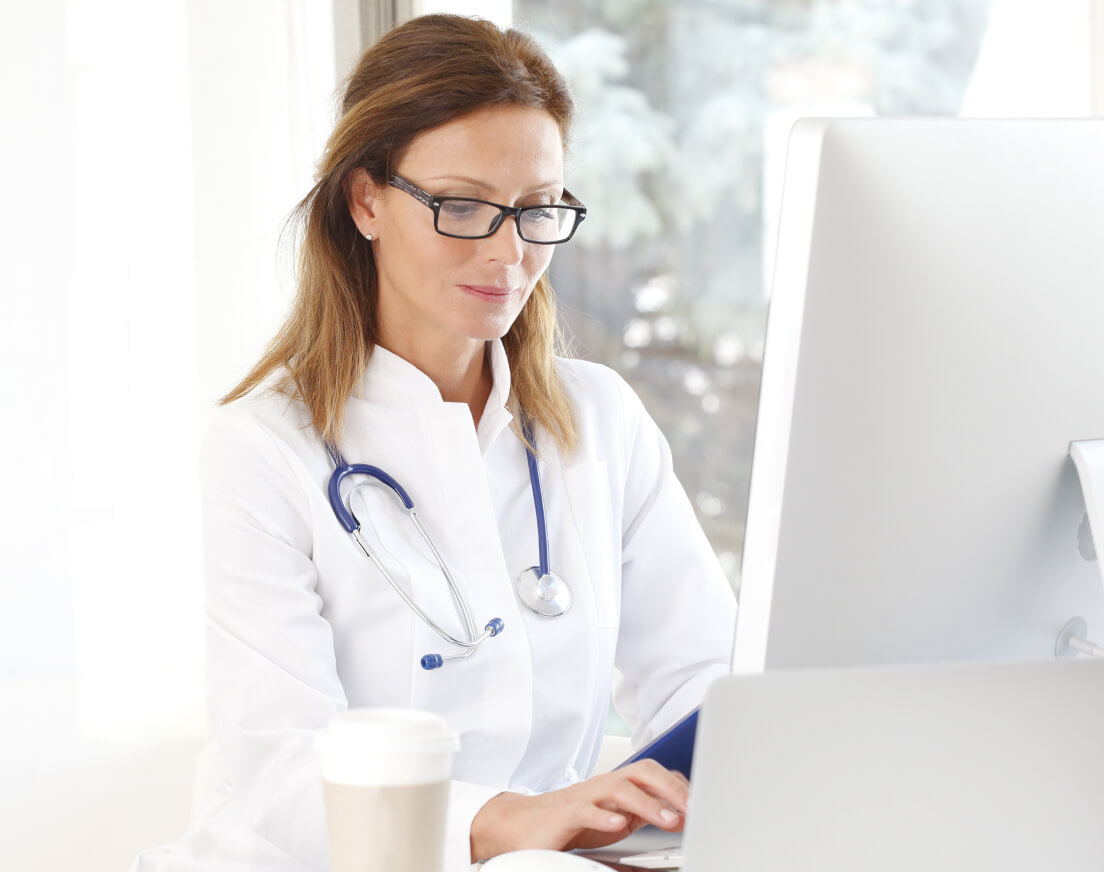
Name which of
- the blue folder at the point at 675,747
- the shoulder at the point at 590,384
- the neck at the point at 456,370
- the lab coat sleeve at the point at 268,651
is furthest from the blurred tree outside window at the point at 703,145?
the blue folder at the point at 675,747

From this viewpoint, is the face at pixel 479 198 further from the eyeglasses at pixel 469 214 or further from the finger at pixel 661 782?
the finger at pixel 661 782

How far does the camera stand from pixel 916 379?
668 mm

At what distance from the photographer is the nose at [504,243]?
1.36 m

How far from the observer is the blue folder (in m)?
0.97

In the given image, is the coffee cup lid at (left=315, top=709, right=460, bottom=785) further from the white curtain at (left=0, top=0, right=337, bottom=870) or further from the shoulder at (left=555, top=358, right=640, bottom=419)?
the white curtain at (left=0, top=0, right=337, bottom=870)

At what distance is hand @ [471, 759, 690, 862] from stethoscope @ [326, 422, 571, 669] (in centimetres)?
32

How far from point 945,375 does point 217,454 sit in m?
0.87

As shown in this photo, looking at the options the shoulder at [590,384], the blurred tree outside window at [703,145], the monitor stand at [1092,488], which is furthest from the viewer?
the blurred tree outside window at [703,145]

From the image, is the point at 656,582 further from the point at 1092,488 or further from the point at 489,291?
the point at 1092,488

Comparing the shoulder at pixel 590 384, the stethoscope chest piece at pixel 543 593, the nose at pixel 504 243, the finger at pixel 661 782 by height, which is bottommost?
the finger at pixel 661 782

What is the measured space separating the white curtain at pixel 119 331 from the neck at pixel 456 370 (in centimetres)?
89

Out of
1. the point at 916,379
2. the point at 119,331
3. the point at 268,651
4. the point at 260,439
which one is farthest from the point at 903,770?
the point at 119,331

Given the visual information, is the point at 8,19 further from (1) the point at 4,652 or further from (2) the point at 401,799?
(2) the point at 401,799

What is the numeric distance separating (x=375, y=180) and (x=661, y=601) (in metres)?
0.63
